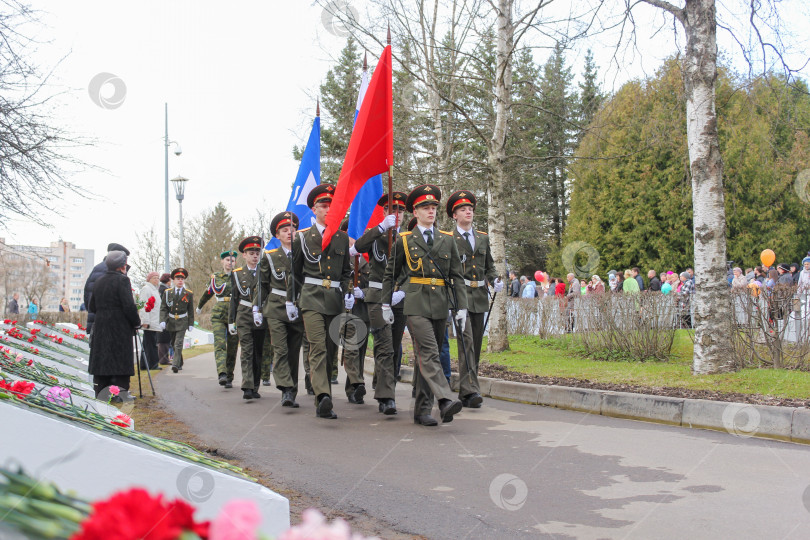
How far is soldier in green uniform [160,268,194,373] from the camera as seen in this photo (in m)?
15.1

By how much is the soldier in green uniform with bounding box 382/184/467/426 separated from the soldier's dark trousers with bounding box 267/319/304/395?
5.13ft

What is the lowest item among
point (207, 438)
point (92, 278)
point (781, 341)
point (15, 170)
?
point (207, 438)

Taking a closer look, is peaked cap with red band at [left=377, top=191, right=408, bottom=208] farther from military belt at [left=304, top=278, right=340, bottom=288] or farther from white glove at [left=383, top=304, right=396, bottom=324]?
white glove at [left=383, top=304, right=396, bottom=324]

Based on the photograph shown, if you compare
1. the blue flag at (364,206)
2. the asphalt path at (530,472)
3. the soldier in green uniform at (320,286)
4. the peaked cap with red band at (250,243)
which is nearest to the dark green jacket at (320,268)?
the soldier in green uniform at (320,286)

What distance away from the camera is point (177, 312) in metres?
15.4

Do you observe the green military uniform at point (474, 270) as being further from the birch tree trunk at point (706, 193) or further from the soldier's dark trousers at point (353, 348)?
the birch tree trunk at point (706, 193)

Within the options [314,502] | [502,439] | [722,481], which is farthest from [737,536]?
[502,439]

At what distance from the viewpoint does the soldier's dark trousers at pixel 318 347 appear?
26.8 feet

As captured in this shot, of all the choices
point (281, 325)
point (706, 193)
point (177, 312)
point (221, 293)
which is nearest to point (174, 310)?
point (177, 312)

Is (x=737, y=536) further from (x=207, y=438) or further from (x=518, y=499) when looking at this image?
(x=207, y=438)

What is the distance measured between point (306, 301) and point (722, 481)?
476 cm

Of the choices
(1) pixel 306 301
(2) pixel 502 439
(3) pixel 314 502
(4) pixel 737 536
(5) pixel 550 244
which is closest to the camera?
(4) pixel 737 536

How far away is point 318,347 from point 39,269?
61.2 m

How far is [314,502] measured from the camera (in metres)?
4.75
